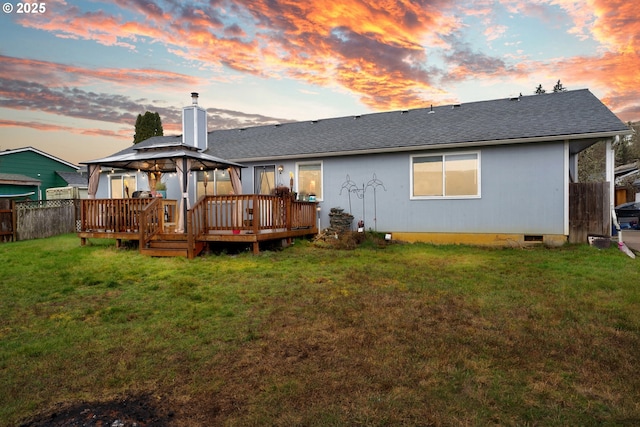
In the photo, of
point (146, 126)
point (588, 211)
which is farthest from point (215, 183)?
point (146, 126)

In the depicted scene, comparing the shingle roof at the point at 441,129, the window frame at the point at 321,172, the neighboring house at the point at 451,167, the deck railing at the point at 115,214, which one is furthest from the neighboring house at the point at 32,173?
the window frame at the point at 321,172

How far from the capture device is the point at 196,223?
9.18 meters

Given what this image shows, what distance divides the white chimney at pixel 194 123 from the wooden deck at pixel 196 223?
3974mm

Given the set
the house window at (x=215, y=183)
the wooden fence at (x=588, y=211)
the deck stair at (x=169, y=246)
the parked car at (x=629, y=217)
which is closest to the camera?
the deck stair at (x=169, y=246)

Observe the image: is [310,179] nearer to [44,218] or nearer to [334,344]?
[334,344]

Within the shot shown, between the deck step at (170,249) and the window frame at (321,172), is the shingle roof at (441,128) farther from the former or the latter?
the deck step at (170,249)

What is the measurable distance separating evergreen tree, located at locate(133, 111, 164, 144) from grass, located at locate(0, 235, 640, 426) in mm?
24387

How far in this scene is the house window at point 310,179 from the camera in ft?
40.7

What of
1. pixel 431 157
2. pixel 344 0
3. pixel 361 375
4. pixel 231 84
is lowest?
pixel 361 375

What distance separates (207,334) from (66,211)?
1355cm

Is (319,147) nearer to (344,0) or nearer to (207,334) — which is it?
(344,0)

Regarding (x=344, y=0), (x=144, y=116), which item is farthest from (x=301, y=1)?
(x=144, y=116)

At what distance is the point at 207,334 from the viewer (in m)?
3.92

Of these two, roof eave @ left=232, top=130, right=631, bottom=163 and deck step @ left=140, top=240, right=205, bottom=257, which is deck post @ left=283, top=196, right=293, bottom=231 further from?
deck step @ left=140, top=240, right=205, bottom=257
